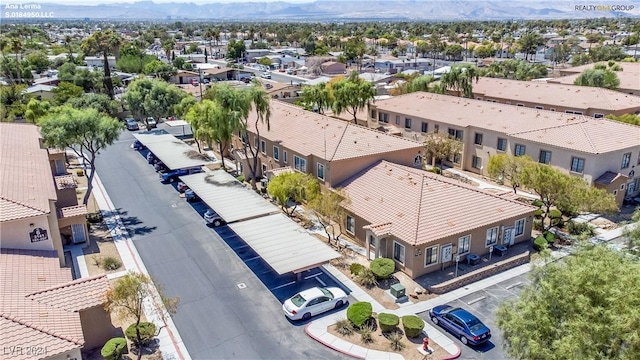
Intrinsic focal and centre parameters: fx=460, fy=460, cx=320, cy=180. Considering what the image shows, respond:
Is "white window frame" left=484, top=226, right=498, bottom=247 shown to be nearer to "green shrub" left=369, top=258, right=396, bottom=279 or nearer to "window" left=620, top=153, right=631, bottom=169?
"green shrub" left=369, top=258, right=396, bottom=279

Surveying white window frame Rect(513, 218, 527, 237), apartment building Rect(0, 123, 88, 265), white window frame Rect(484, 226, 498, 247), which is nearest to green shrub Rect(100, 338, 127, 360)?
apartment building Rect(0, 123, 88, 265)

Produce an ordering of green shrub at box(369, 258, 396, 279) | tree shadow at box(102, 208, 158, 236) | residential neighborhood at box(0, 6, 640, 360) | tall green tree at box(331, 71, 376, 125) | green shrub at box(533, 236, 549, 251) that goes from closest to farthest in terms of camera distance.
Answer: residential neighborhood at box(0, 6, 640, 360) < green shrub at box(369, 258, 396, 279) < green shrub at box(533, 236, 549, 251) < tree shadow at box(102, 208, 158, 236) < tall green tree at box(331, 71, 376, 125)

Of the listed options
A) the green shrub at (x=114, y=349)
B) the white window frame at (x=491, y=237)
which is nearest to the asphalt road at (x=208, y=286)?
the green shrub at (x=114, y=349)

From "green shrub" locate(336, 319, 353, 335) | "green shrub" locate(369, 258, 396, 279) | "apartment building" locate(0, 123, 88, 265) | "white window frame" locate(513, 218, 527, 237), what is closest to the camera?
"green shrub" locate(336, 319, 353, 335)

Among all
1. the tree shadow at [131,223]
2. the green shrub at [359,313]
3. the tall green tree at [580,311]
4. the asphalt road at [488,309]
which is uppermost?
the tall green tree at [580,311]

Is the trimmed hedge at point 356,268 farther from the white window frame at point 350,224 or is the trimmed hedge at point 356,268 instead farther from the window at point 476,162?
the window at point 476,162

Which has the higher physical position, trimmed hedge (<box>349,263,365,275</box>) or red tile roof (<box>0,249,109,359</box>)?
red tile roof (<box>0,249,109,359</box>)

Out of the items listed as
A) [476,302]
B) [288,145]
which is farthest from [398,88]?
[476,302]

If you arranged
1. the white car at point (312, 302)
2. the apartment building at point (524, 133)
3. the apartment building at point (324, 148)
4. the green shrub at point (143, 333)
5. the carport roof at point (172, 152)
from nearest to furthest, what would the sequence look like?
the green shrub at point (143, 333)
the white car at point (312, 302)
the apartment building at point (324, 148)
the apartment building at point (524, 133)
the carport roof at point (172, 152)
